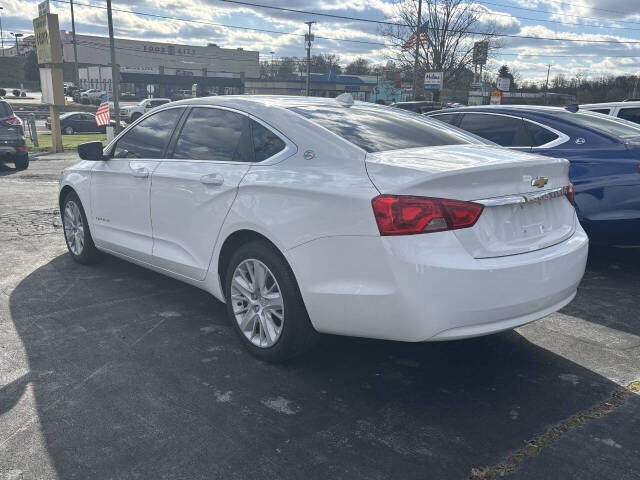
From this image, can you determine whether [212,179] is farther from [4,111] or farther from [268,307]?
[4,111]

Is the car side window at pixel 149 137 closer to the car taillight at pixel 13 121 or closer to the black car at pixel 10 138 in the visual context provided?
the black car at pixel 10 138

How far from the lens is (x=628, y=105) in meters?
9.24

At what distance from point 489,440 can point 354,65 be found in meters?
108

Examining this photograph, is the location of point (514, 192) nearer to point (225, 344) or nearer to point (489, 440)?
point (489, 440)

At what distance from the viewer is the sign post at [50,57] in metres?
19.6

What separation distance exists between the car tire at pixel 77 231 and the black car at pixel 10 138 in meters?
9.69

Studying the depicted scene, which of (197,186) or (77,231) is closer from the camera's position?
(197,186)

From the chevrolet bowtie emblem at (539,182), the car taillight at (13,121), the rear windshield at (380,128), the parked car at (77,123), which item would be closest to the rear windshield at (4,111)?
the car taillight at (13,121)

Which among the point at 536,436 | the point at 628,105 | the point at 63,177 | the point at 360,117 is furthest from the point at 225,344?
the point at 628,105

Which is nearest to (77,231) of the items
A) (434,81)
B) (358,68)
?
(434,81)

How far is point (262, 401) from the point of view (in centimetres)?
Result: 324

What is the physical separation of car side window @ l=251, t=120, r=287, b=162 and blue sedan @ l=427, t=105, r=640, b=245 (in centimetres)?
331

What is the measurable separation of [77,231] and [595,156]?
512 centimetres

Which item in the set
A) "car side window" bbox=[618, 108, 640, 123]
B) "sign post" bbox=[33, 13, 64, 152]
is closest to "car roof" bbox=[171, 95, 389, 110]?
"car side window" bbox=[618, 108, 640, 123]
